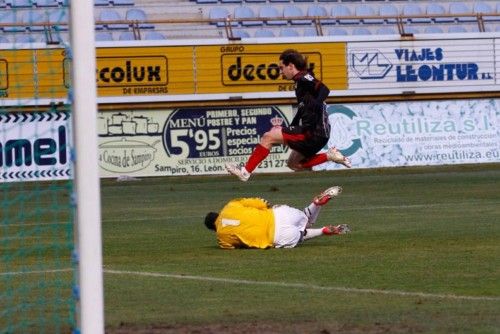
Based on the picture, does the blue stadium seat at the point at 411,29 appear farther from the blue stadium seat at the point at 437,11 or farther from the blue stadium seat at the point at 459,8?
the blue stadium seat at the point at 459,8

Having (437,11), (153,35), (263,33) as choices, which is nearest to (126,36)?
(153,35)

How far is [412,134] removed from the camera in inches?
1513

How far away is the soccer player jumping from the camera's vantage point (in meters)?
16.4

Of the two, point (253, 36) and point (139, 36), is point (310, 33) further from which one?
point (139, 36)

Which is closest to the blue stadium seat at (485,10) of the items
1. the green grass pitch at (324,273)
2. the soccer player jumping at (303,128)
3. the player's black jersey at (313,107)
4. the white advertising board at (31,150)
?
the white advertising board at (31,150)

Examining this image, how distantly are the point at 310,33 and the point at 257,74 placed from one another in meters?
2.79

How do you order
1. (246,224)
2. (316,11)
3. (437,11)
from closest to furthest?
(246,224) < (316,11) < (437,11)

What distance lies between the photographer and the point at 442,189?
1069 inches

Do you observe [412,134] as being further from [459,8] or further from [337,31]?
[459,8]

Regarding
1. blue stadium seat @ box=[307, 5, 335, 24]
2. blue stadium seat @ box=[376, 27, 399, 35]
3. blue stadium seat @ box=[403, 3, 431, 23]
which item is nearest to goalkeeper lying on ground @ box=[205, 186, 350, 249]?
blue stadium seat @ box=[376, 27, 399, 35]

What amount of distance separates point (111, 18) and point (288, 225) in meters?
26.4

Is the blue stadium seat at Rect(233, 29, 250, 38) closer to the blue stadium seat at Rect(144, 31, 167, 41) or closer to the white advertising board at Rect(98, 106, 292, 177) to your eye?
the blue stadium seat at Rect(144, 31, 167, 41)

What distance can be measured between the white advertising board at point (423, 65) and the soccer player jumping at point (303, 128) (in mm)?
22626

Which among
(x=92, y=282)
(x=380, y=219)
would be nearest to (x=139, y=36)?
(x=380, y=219)
